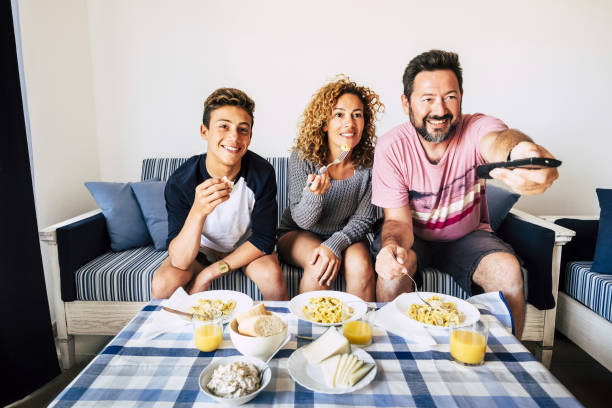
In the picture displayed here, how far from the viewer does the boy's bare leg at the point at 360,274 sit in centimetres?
162

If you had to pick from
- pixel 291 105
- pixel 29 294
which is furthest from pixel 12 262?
pixel 291 105

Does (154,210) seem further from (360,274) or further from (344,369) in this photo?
(344,369)

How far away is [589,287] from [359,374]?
A: 1519 mm

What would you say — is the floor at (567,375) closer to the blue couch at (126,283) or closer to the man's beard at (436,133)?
the blue couch at (126,283)

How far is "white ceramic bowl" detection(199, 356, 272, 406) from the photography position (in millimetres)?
718

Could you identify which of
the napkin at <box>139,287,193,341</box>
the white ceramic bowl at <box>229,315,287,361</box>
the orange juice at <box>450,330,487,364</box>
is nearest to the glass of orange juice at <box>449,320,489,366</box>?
the orange juice at <box>450,330,487,364</box>

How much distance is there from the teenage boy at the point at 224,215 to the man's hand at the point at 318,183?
0.20 metres

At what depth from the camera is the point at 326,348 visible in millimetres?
839

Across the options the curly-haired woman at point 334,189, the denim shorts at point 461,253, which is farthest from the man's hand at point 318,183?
the denim shorts at point 461,253

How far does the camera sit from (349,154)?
6.24ft

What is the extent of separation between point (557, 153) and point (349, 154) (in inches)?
63.5

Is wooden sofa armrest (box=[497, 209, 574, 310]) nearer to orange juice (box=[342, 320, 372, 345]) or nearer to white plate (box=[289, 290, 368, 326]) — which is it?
white plate (box=[289, 290, 368, 326])

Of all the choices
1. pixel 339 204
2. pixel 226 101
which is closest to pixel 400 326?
pixel 339 204

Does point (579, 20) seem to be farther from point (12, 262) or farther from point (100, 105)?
point (12, 262)
